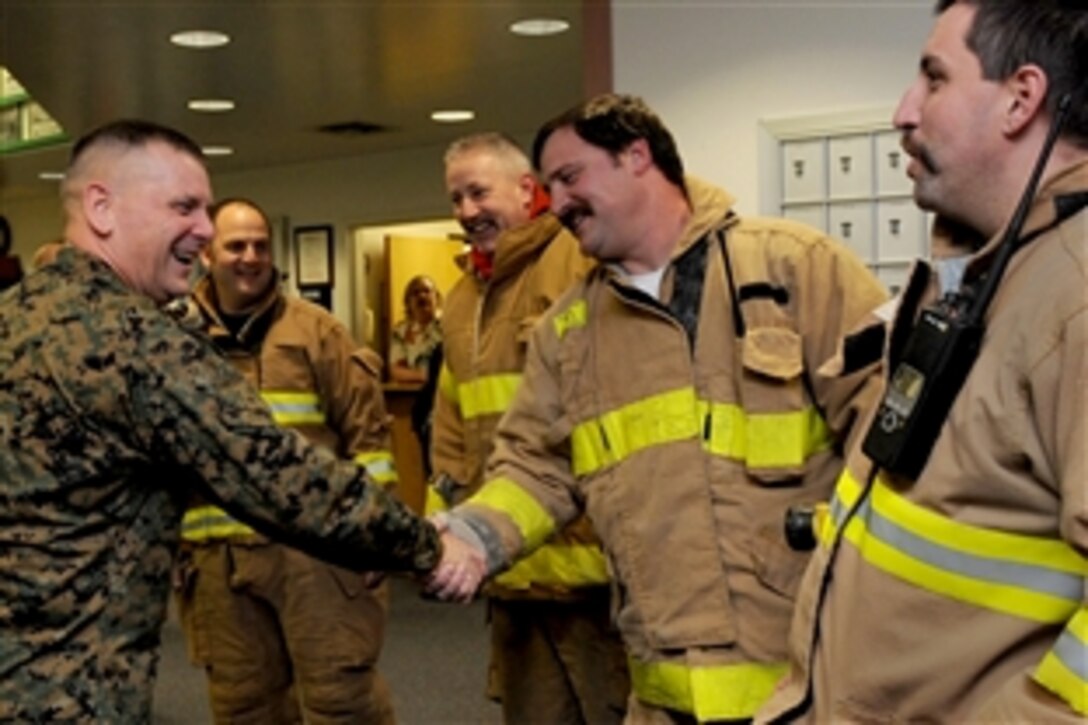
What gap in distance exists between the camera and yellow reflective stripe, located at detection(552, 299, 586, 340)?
246cm

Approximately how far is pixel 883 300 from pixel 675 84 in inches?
47.0

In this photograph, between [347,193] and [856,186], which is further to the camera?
[347,193]

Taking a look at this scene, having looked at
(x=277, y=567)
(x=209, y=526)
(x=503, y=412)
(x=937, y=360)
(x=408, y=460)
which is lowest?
(x=408, y=460)

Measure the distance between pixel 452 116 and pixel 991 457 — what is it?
7.27 meters

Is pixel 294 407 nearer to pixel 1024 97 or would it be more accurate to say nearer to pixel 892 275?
pixel 892 275

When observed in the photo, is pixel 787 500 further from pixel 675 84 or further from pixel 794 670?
pixel 675 84

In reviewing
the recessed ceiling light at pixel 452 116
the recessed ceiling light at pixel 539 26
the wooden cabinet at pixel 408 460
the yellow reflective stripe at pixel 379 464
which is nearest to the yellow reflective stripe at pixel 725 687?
the yellow reflective stripe at pixel 379 464

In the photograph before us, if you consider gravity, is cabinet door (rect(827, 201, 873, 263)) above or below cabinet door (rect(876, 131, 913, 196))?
below

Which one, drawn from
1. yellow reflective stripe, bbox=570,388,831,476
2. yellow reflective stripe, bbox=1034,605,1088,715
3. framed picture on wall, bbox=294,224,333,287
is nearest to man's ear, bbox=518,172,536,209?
yellow reflective stripe, bbox=570,388,831,476

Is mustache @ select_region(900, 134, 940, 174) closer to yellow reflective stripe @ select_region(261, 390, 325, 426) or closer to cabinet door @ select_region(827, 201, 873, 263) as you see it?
cabinet door @ select_region(827, 201, 873, 263)

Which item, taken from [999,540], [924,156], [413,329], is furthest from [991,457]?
[413,329]

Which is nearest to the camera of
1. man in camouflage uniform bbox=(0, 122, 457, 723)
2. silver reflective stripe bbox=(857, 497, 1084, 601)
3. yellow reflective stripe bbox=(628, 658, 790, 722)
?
silver reflective stripe bbox=(857, 497, 1084, 601)

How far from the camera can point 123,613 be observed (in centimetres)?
208

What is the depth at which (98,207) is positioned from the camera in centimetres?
221
